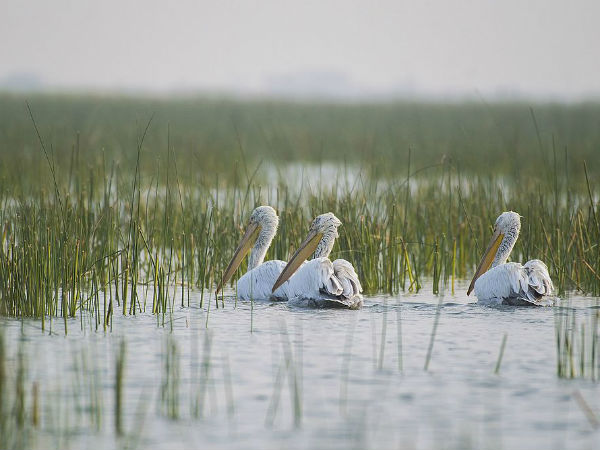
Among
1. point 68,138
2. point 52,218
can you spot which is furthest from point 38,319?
point 68,138

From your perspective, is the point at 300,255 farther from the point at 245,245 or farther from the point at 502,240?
the point at 502,240

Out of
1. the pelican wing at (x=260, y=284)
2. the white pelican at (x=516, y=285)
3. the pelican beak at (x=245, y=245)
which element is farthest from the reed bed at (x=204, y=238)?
the white pelican at (x=516, y=285)

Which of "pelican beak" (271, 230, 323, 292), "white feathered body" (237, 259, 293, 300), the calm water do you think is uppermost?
"pelican beak" (271, 230, 323, 292)

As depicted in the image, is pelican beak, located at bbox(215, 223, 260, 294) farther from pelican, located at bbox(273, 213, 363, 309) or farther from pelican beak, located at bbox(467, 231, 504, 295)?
pelican beak, located at bbox(467, 231, 504, 295)

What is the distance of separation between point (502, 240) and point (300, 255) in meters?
1.75

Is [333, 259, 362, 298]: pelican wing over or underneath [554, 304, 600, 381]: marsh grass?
over

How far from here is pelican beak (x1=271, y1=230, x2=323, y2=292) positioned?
805 centimetres

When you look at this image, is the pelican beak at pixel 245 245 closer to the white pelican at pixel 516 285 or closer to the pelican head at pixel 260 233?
the pelican head at pixel 260 233

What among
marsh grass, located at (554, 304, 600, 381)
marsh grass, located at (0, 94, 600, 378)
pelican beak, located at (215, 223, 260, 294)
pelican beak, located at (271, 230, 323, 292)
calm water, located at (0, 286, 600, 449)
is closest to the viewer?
calm water, located at (0, 286, 600, 449)

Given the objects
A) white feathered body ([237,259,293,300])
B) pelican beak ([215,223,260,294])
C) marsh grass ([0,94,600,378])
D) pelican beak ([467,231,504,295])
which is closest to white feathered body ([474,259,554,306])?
marsh grass ([0,94,600,378])

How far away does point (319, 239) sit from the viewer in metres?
8.43

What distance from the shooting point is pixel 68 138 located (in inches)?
887

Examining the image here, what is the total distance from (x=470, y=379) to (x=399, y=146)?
17.5m

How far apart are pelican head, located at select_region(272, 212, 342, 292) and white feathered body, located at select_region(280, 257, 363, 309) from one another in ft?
1.91
